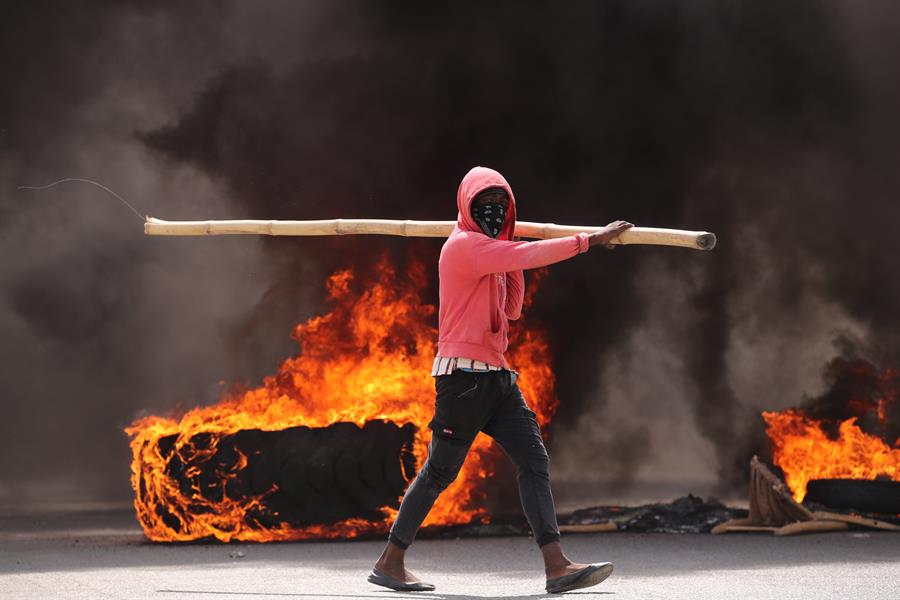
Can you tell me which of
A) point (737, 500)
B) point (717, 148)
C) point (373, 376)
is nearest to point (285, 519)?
point (373, 376)

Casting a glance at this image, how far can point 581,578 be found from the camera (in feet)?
18.9

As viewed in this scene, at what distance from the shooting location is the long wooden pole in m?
6.11

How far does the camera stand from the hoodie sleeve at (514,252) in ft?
18.6

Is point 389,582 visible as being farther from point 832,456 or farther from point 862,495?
point 832,456

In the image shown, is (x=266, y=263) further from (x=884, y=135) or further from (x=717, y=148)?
(x=884, y=135)

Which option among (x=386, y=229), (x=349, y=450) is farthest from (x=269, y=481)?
(x=386, y=229)

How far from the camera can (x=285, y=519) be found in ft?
33.2

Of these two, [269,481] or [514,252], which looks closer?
[514,252]

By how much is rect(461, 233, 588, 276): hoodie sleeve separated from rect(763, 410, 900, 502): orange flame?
6810 millimetres

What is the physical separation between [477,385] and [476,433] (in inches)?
9.4

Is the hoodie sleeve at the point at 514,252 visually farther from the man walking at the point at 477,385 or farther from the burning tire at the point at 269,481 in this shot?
the burning tire at the point at 269,481

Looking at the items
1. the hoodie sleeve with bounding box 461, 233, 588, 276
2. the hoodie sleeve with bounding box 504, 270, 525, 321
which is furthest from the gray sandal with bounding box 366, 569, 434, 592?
the hoodie sleeve with bounding box 461, 233, 588, 276

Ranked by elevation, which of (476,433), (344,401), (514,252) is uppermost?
(514,252)

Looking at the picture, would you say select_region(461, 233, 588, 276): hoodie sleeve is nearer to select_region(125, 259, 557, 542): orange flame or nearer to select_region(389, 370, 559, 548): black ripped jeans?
select_region(389, 370, 559, 548): black ripped jeans
